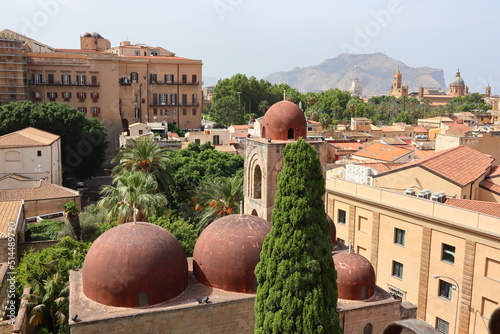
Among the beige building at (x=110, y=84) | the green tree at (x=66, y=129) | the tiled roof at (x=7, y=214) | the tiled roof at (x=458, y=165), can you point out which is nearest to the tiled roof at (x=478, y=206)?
the tiled roof at (x=458, y=165)

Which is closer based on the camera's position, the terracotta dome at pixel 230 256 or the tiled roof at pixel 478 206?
the terracotta dome at pixel 230 256

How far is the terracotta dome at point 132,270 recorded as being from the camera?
14609mm

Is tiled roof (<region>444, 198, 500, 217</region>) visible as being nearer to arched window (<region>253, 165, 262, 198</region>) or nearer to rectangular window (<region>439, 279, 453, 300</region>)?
rectangular window (<region>439, 279, 453, 300</region>)

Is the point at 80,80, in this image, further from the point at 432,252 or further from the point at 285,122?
the point at 432,252

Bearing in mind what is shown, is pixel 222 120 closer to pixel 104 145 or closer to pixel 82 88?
pixel 82 88

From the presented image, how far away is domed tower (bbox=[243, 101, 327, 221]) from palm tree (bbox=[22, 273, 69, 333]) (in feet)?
30.8

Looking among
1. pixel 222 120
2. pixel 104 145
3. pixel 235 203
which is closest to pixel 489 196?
pixel 235 203

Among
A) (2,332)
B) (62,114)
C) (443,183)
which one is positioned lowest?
(2,332)

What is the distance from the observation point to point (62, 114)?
48.7m

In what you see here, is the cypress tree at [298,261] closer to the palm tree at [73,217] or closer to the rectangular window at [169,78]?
the palm tree at [73,217]

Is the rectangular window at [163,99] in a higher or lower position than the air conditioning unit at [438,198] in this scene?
higher

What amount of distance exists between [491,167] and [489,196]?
3.94 m

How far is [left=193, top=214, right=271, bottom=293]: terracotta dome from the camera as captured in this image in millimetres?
15805

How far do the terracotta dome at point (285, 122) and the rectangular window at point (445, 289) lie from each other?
9.70m
